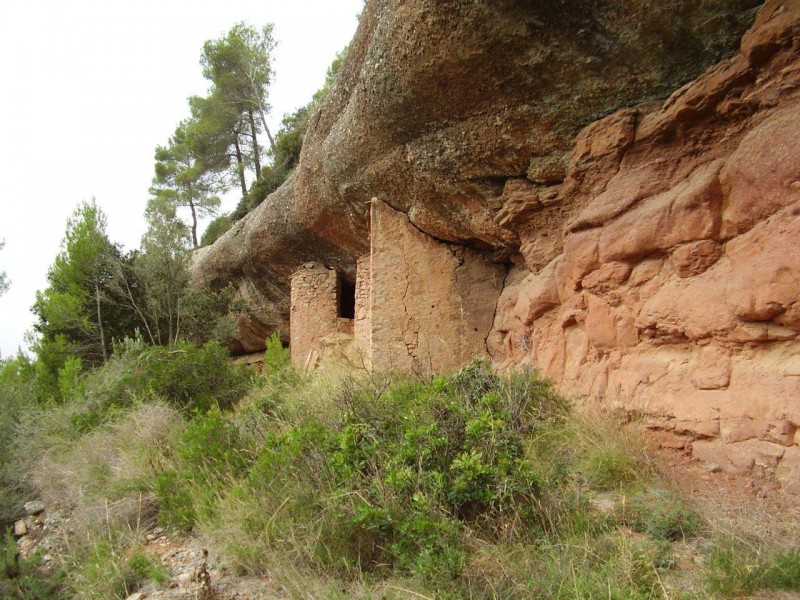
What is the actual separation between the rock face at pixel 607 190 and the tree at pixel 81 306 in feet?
20.1

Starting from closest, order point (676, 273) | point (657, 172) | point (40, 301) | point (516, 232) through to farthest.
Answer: point (676, 273)
point (657, 172)
point (516, 232)
point (40, 301)

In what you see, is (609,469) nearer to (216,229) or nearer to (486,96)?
(486,96)

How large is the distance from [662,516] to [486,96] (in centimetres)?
341

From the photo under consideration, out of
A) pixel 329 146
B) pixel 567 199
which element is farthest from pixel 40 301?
pixel 567 199

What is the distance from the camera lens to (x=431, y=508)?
8.17 feet

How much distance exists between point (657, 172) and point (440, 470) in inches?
99.3

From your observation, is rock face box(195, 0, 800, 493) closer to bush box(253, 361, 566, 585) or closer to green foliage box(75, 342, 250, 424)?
bush box(253, 361, 566, 585)

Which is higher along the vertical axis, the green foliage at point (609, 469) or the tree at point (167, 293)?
the tree at point (167, 293)

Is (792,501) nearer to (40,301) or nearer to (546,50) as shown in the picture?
(546,50)

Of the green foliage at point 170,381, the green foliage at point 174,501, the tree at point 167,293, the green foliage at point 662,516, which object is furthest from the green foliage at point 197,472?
the tree at point 167,293

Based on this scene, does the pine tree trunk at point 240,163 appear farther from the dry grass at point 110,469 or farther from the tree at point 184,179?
the dry grass at point 110,469

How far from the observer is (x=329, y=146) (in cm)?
638

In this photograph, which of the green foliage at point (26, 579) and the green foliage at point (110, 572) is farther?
the green foliage at point (26, 579)

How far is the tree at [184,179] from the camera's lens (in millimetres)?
20297
